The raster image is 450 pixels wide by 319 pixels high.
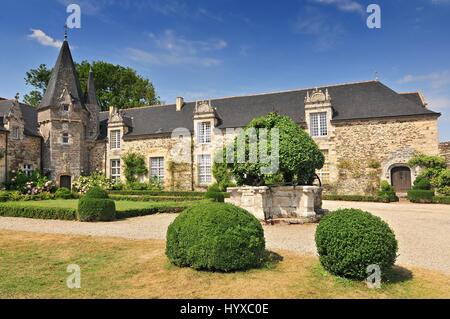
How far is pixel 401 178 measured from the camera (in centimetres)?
2086

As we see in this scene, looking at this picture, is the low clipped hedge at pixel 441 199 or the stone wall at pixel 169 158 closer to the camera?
the low clipped hedge at pixel 441 199

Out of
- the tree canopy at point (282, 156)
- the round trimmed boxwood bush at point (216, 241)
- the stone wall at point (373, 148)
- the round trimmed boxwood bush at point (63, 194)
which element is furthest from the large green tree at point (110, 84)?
the round trimmed boxwood bush at point (216, 241)

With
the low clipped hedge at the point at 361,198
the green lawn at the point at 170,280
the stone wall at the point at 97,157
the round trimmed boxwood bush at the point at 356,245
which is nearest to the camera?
the green lawn at the point at 170,280

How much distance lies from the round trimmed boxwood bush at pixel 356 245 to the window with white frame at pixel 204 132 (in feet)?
67.8

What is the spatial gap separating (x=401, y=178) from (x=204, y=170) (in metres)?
13.5

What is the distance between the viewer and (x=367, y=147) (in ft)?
71.0

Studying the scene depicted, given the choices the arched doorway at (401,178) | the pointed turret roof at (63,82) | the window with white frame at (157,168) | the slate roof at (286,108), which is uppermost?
the pointed turret roof at (63,82)

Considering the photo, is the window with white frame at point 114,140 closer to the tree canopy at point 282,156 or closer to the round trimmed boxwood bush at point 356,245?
the tree canopy at point 282,156

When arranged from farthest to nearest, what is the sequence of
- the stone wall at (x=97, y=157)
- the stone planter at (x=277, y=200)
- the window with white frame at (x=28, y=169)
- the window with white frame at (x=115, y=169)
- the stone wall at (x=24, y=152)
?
the stone wall at (x=97, y=157), the window with white frame at (x=115, y=169), the window with white frame at (x=28, y=169), the stone wall at (x=24, y=152), the stone planter at (x=277, y=200)

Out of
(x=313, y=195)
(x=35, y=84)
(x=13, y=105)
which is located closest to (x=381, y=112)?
(x=313, y=195)

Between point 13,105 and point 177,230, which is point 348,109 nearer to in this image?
point 177,230

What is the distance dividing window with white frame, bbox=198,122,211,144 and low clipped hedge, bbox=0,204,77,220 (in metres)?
14.2

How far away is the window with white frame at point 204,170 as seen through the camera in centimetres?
2533

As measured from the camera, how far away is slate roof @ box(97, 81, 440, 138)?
21656 millimetres
